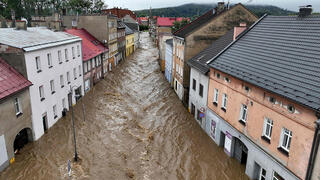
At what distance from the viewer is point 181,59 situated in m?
30.0

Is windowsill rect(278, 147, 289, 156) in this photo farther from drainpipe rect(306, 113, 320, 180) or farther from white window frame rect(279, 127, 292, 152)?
drainpipe rect(306, 113, 320, 180)

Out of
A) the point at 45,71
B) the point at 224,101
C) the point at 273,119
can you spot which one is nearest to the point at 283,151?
the point at 273,119

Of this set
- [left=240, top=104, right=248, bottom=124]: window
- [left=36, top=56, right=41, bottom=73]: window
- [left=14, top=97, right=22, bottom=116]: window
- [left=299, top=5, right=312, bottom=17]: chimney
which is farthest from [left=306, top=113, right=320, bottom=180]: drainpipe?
[left=36, top=56, right=41, bottom=73]: window

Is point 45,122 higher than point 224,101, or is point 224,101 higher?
point 224,101

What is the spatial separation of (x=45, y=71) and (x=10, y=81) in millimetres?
4317

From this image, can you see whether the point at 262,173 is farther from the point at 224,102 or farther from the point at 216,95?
the point at 216,95

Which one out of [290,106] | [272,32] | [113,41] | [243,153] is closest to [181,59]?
[272,32]

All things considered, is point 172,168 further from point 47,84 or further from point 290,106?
point 47,84

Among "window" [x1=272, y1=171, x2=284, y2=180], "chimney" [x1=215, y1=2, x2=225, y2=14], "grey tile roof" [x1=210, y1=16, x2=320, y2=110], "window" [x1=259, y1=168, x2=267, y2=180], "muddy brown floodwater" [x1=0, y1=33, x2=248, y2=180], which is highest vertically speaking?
"chimney" [x1=215, y1=2, x2=225, y2=14]

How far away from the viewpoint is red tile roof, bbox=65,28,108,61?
115 ft

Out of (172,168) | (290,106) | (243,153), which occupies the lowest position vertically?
(172,168)

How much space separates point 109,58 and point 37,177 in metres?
32.1

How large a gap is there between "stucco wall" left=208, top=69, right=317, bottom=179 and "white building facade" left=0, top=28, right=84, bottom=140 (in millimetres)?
12755

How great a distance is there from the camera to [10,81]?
56.3 feet
